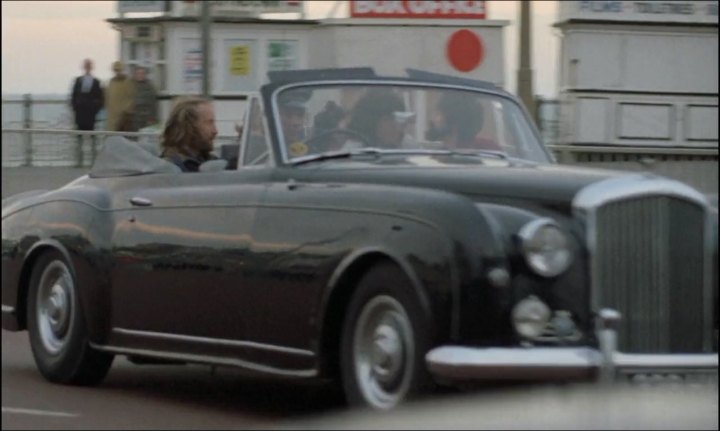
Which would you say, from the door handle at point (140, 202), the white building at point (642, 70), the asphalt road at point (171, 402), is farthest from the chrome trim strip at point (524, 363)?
the white building at point (642, 70)

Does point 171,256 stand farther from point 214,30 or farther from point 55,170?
point 214,30

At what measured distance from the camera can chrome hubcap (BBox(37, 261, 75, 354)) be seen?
896 centimetres

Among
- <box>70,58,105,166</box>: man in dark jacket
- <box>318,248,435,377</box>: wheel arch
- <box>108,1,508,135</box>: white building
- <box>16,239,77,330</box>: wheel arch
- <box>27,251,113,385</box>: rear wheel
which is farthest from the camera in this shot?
<box>108,1,508,135</box>: white building

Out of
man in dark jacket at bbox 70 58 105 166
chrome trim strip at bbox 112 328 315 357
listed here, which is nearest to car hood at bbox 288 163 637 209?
chrome trim strip at bbox 112 328 315 357

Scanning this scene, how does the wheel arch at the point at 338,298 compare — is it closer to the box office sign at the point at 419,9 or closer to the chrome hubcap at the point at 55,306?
the chrome hubcap at the point at 55,306

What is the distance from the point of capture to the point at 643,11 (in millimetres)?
35562

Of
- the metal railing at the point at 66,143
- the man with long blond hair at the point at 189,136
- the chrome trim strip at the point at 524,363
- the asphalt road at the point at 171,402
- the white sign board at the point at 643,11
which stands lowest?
the asphalt road at the point at 171,402

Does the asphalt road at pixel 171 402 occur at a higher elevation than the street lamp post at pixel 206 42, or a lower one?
lower

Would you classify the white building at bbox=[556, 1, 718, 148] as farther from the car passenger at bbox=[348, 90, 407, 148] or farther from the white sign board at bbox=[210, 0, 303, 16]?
the car passenger at bbox=[348, 90, 407, 148]

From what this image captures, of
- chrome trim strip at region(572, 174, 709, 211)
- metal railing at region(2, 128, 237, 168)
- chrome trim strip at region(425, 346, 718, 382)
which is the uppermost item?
chrome trim strip at region(572, 174, 709, 211)

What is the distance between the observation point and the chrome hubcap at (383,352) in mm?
6973

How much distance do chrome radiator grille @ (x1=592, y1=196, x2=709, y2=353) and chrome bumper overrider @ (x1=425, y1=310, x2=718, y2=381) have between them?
11 cm

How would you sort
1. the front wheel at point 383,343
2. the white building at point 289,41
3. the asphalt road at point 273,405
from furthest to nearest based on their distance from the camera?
1. the white building at point 289,41
2. the front wheel at point 383,343
3. the asphalt road at point 273,405

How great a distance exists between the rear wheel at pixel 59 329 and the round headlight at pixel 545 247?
2.78 metres
